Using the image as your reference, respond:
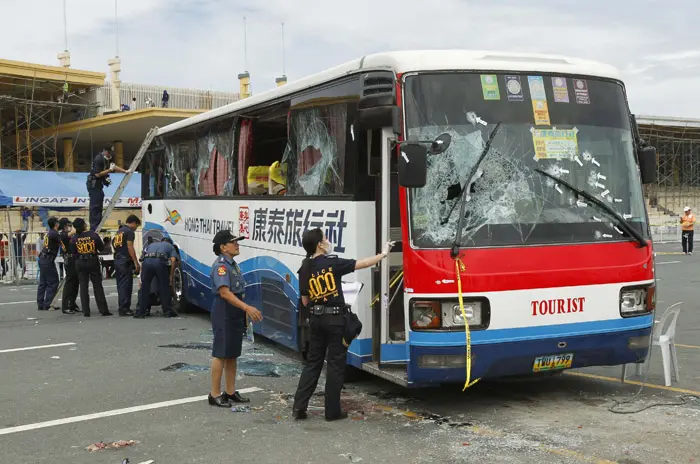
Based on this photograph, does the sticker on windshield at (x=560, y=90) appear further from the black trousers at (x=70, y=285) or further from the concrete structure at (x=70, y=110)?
the concrete structure at (x=70, y=110)

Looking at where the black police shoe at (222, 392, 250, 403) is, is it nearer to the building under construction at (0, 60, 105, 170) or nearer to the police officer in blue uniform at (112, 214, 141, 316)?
the police officer in blue uniform at (112, 214, 141, 316)

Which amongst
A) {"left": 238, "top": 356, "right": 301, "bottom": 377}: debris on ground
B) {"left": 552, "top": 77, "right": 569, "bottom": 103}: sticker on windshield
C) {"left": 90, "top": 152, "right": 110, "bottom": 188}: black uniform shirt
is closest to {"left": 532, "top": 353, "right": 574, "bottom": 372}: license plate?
{"left": 552, "top": 77, "right": 569, "bottom": 103}: sticker on windshield

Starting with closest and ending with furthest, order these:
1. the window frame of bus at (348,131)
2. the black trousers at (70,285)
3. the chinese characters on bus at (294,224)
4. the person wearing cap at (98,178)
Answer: the window frame of bus at (348,131), the chinese characters on bus at (294,224), the black trousers at (70,285), the person wearing cap at (98,178)

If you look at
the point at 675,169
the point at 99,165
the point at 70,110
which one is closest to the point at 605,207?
the point at 99,165

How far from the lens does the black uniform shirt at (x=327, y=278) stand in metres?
6.71

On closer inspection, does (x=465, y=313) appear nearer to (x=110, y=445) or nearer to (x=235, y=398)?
(x=235, y=398)

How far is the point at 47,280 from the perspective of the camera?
1561cm

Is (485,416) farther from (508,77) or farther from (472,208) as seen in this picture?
(508,77)

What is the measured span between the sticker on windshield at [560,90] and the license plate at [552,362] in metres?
2.19

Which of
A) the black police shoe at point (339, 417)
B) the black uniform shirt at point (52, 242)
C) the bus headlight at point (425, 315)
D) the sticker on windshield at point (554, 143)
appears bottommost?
the black police shoe at point (339, 417)

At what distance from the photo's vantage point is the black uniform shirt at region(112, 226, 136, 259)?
47.3 feet

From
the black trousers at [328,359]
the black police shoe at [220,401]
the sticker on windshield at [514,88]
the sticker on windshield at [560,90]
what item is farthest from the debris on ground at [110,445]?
the sticker on windshield at [560,90]

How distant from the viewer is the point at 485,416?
695cm

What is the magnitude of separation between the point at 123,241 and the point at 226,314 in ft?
25.0
